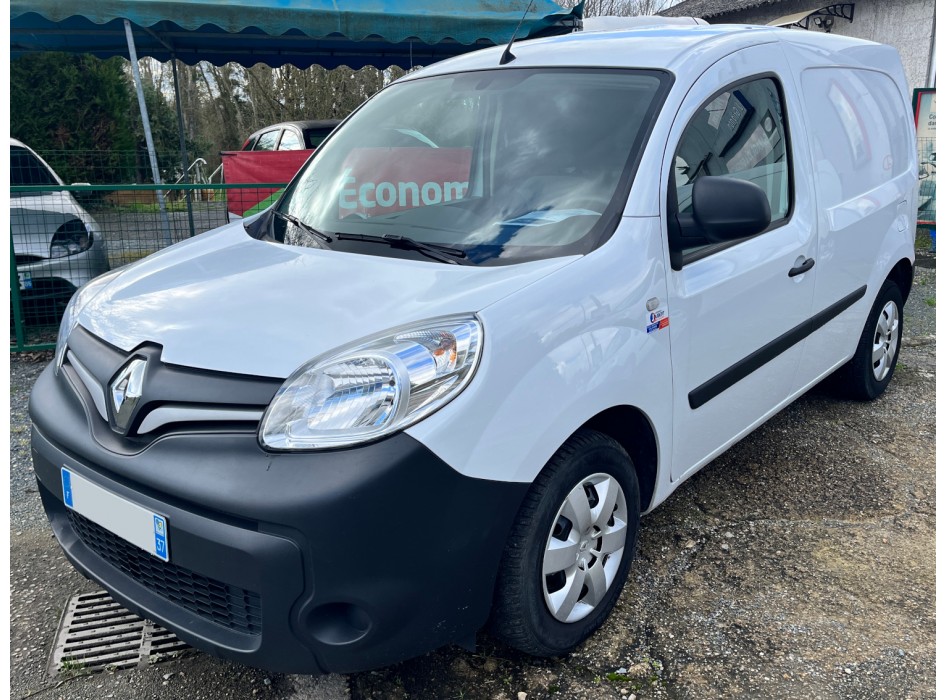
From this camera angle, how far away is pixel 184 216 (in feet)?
18.5

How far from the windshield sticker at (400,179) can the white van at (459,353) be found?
1 centimetres

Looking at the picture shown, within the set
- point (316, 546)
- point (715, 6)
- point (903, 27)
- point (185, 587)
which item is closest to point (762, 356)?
point (316, 546)

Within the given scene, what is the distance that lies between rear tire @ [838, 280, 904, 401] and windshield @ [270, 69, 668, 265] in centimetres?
214

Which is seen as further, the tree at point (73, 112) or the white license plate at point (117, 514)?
the tree at point (73, 112)

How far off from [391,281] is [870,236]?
252cm

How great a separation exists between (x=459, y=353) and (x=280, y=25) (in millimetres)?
6116

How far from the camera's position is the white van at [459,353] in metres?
1.73

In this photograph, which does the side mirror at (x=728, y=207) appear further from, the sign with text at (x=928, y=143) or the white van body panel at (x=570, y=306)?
the sign with text at (x=928, y=143)

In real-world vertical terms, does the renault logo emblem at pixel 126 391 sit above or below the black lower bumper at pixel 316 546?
above

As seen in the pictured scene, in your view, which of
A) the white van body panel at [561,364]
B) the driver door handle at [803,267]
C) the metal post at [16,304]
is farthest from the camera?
the metal post at [16,304]

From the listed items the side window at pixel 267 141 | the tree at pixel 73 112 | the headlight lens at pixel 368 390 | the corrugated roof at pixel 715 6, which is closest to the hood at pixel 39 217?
the side window at pixel 267 141

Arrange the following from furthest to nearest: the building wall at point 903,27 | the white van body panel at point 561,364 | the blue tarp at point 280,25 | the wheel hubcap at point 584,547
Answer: the building wall at point 903,27
the blue tarp at point 280,25
the wheel hubcap at point 584,547
the white van body panel at point 561,364

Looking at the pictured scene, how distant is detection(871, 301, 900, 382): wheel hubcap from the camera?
13.3 ft

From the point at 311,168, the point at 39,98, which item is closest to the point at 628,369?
the point at 311,168
